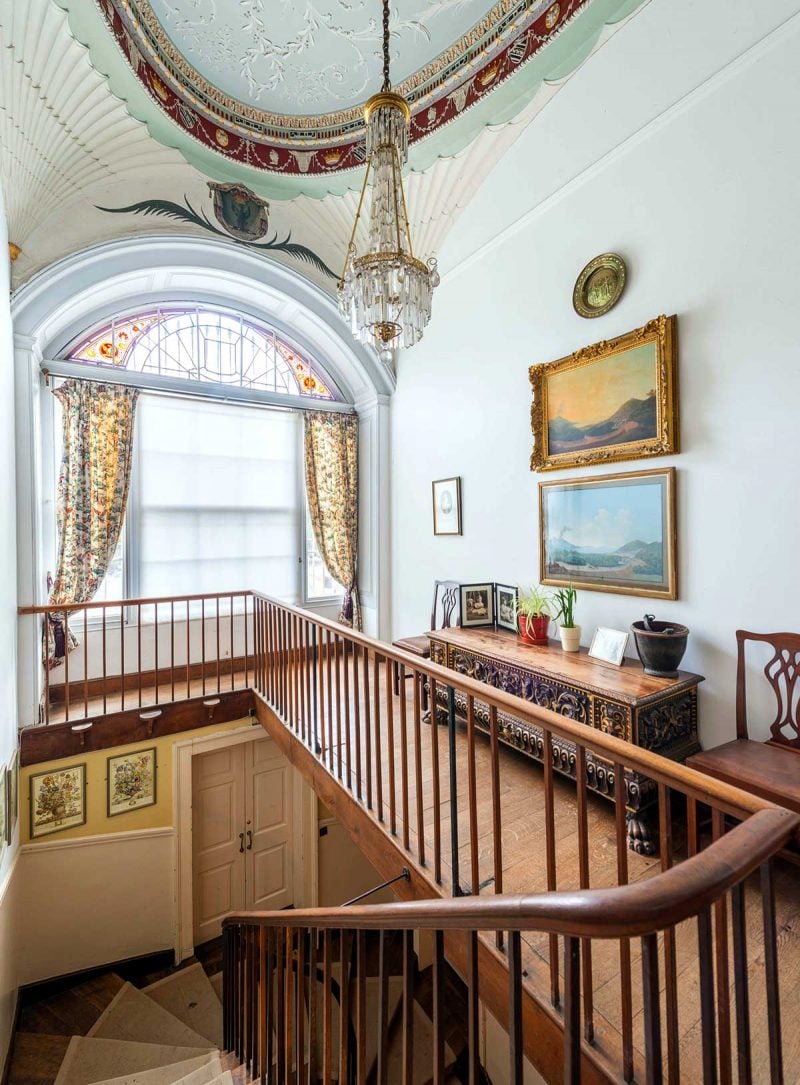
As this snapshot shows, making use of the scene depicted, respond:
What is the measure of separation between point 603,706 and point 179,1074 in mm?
3044

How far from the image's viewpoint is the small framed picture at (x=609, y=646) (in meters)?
2.64

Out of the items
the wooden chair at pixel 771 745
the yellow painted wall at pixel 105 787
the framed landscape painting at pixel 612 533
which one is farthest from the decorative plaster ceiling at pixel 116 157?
the yellow painted wall at pixel 105 787

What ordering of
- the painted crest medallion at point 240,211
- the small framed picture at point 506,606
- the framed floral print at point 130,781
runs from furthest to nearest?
the painted crest medallion at point 240,211 → the framed floral print at point 130,781 → the small framed picture at point 506,606

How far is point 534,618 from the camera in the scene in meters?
3.11

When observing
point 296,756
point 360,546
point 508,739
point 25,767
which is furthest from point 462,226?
point 25,767

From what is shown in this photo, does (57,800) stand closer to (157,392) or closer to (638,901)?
(157,392)

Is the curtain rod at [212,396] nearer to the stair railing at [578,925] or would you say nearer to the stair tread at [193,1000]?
the stair railing at [578,925]

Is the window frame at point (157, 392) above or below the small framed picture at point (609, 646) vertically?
above

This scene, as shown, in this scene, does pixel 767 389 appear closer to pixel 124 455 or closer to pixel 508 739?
pixel 508 739

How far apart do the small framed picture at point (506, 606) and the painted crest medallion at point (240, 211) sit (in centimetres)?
361

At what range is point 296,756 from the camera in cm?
324

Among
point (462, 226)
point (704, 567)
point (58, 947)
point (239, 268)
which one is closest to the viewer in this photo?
point (704, 567)

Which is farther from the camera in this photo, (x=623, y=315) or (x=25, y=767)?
(x=25, y=767)

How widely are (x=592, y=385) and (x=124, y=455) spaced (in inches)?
145
